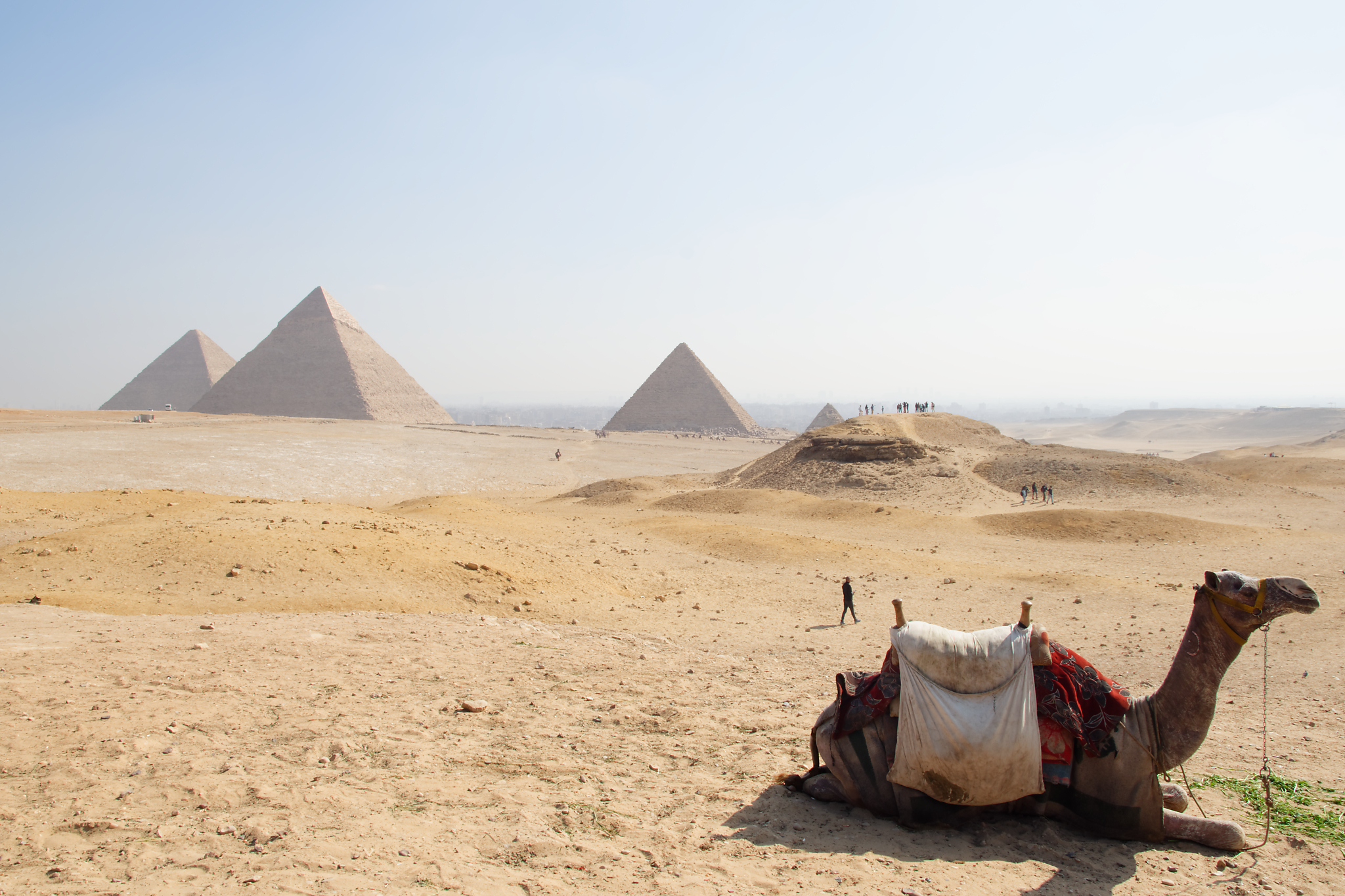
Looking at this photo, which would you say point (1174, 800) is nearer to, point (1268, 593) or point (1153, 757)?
point (1153, 757)

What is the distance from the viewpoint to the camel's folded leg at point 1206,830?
3445mm

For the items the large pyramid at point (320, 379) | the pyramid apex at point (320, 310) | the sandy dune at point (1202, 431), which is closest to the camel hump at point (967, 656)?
the large pyramid at point (320, 379)

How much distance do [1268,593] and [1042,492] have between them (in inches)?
830

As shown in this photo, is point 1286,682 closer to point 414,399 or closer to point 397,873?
point 397,873

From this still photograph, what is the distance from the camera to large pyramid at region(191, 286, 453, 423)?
73.0m

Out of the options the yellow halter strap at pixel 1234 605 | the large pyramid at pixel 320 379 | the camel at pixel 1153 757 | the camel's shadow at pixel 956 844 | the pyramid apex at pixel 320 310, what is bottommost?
the camel's shadow at pixel 956 844

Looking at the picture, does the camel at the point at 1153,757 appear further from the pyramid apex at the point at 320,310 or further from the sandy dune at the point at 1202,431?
the pyramid apex at the point at 320,310

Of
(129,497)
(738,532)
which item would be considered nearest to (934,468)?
(738,532)

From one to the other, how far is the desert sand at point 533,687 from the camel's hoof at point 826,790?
0.05m

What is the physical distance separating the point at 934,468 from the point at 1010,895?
22.4 metres

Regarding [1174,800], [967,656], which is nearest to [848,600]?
[1174,800]

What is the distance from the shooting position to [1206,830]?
11.4 ft

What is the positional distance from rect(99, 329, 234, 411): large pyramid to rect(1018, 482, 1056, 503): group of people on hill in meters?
88.8

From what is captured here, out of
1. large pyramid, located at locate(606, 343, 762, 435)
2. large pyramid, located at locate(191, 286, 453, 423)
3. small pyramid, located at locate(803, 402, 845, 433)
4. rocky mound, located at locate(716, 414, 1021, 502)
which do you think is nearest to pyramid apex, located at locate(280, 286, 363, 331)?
large pyramid, located at locate(191, 286, 453, 423)
